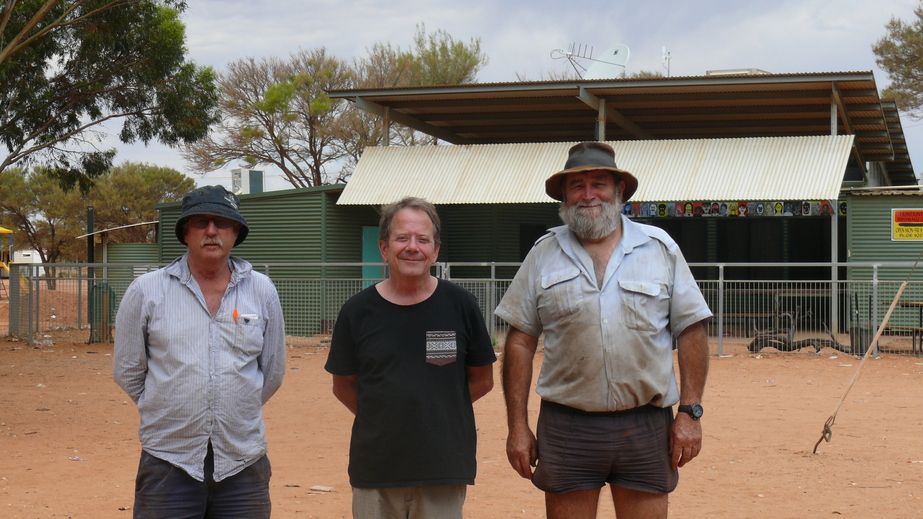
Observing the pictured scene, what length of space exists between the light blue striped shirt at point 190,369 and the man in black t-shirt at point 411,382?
369 mm

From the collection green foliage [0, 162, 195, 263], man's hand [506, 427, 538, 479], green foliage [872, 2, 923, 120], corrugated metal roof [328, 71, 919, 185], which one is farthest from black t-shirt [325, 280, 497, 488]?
green foliage [0, 162, 195, 263]

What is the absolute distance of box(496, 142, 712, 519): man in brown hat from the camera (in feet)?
12.0

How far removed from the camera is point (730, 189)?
59.1ft

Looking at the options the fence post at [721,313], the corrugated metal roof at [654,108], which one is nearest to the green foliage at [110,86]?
the corrugated metal roof at [654,108]

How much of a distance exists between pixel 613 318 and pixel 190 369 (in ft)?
5.19

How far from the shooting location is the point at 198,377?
11.2 feet

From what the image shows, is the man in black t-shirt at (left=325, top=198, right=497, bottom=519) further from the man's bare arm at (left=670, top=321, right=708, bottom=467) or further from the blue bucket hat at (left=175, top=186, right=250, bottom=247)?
the man's bare arm at (left=670, top=321, right=708, bottom=467)

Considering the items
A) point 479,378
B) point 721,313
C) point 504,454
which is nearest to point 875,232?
point 721,313

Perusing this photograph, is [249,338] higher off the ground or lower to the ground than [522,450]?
higher

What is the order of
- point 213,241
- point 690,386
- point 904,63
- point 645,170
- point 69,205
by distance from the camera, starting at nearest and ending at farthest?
1. point 213,241
2. point 690,386
3. point 645,170
4. point 904,63
5. point 69,205

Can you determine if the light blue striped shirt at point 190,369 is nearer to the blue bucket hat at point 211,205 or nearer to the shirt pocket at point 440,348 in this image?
the blue bucket hat at point 211,205

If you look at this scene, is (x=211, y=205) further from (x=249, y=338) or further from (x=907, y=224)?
(x=907, y=224)

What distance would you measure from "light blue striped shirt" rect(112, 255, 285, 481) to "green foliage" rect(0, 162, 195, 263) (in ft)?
172

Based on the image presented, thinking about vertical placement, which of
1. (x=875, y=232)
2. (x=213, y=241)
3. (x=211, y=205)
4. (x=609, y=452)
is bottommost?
(x=609, y=452)
